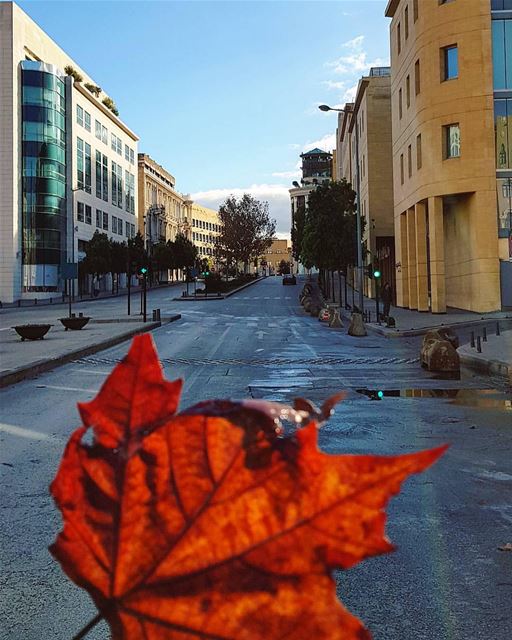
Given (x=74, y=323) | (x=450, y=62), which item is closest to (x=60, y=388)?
(x=74, y=323)

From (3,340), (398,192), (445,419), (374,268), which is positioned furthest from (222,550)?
(398,192)

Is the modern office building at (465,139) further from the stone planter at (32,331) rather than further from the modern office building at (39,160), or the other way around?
the modern office building at (39,160)

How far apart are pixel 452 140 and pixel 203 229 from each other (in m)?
129

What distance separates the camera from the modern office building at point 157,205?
10862 cm

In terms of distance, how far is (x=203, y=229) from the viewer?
157250 mm

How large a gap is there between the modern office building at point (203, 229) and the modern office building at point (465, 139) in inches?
4591

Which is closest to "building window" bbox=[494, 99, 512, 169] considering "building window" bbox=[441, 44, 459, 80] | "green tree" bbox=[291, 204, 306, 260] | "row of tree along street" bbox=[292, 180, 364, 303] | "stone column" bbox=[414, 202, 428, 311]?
"building window" bbox=[441, 44, 459, 80]

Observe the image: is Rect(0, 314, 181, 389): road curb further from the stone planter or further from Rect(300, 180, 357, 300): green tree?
Rect(300, 180, 357, 300): green tree

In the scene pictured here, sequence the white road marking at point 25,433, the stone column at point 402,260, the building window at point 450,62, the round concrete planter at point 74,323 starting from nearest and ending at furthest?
the white road marking at point 25,433
the round concrete planter at point 74,323
the building window at point 450,62
the stone column at point 402,260

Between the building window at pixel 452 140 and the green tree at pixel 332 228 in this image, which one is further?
the green tree at pixel 332 228

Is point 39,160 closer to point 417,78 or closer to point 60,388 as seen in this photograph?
point 417,78

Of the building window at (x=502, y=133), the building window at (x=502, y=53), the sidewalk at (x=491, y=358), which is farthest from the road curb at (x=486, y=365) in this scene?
the building window at (x=502, y=53)

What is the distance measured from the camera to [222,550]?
704mm

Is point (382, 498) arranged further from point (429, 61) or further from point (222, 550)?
point (429, 61)
